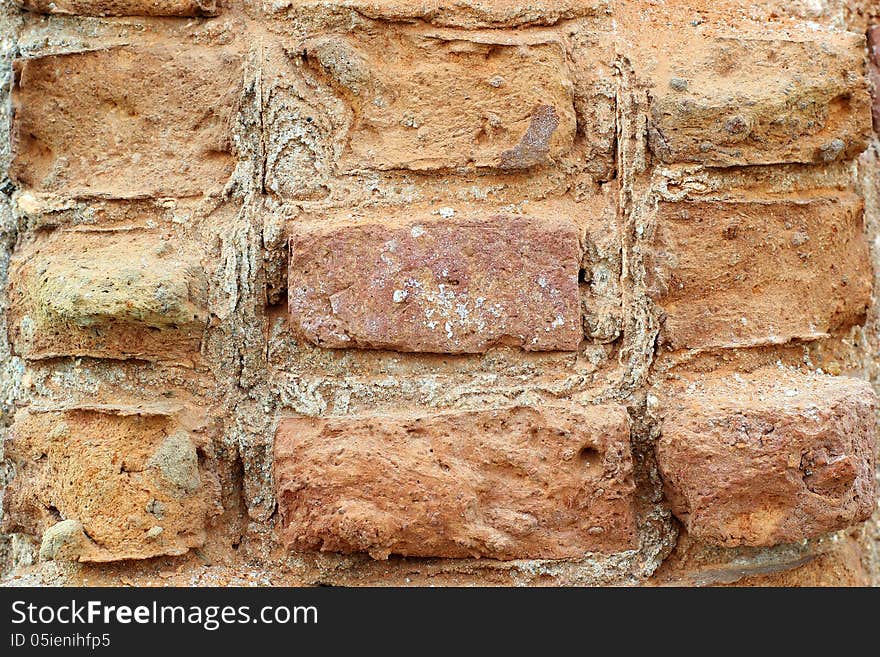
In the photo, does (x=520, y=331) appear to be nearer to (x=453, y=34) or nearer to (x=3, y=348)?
(x=453, y=34)

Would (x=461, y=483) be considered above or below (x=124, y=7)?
below

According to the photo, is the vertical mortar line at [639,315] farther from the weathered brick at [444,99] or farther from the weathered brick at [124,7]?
the weathered brick at [124,7]

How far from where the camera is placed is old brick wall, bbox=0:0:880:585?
76 centimetres

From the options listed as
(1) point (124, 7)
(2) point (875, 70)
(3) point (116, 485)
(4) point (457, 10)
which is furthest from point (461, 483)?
(2) point (875, 70)

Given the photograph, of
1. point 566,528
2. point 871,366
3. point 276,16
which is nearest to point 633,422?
point 566,528

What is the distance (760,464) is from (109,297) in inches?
22.0

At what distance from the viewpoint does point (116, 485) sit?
30.0 inches

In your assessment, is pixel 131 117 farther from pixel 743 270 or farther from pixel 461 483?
pixel 743 270

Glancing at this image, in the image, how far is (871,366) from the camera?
3.02 ft

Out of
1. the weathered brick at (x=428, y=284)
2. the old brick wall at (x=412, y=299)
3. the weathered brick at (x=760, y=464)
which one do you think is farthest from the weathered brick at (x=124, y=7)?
the weathered brick at (x=760, y=464)

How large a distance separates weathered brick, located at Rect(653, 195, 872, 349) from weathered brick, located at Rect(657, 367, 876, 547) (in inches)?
2.5

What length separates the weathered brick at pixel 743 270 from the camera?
802mm

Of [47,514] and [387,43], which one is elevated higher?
[387,43]

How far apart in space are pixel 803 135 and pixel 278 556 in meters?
0.60
